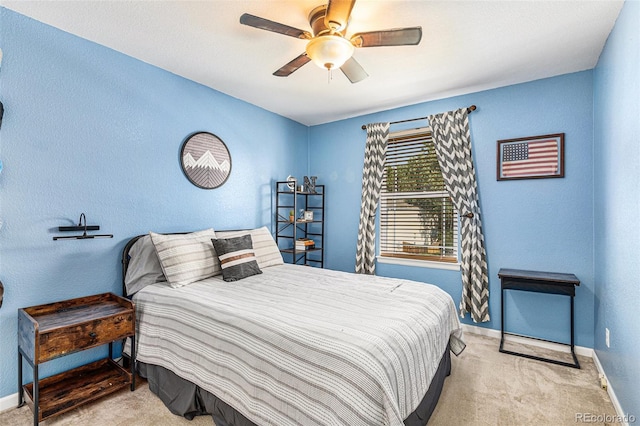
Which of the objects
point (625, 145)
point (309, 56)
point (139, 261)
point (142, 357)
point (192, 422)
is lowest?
point (192, 422)

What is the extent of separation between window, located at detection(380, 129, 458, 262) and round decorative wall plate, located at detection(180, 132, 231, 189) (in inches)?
78.9

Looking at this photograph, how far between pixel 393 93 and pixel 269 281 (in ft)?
7.95

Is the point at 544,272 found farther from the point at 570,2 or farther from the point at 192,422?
the point at 192,422

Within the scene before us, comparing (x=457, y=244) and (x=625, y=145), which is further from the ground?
(x=625, y=145)

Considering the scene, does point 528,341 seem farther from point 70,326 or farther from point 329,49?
point 70,326

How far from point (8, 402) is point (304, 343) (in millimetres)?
2145

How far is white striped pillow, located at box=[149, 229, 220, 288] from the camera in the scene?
2436 mm

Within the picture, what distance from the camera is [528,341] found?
3.03 meters

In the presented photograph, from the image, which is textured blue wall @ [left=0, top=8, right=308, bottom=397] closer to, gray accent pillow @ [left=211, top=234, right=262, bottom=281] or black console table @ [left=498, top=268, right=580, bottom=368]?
gray accent pillow @ [left=211, top=234, right=262, bottom=281]

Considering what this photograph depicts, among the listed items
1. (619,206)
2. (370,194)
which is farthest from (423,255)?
(619,206)

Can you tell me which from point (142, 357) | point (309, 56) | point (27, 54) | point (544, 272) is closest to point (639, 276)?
point (544, 272)

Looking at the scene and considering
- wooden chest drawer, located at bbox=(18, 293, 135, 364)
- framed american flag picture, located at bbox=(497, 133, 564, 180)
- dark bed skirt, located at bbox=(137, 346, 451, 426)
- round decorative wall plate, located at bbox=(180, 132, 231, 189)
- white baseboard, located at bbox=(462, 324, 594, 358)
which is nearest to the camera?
dark bed skirt, located at bbox=(137, 346, 451, 426)

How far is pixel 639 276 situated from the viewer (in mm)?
1609

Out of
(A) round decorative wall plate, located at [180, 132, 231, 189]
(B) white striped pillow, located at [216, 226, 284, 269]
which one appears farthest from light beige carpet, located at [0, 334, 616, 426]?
(A) round decorative wall plate, located at [180, 132, 231, 189]
